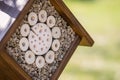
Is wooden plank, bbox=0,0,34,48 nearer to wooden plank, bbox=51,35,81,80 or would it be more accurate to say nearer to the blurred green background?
wooden plank, bbox=51,35,81,80

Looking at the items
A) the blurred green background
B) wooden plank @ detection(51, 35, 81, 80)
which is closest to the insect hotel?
wooden plank @ detection(51, 35, 81, 80)

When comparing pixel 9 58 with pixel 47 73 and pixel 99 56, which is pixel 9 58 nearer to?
pixel 47 73

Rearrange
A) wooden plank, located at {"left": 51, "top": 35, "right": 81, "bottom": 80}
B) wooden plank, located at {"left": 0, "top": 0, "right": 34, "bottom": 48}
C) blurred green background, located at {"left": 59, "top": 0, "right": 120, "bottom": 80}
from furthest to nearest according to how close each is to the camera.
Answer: blurred green background, located at {"left": 59, "top": 0, "right": 120, "bottom": 80}, wooden plank, located at {"left": 51, "top": 35, "right": 81, "bottom": 80}, wooden plank, located at {"left": 0, "top": 0, "right": 34, "bottom": 48}

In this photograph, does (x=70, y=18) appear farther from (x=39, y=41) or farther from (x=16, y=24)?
(x=16, y=24)

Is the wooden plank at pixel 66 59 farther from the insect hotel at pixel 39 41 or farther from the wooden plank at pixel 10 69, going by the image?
the wooden plank at pixel 10 69

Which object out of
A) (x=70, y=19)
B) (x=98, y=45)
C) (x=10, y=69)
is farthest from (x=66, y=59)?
(x=98, y=45)

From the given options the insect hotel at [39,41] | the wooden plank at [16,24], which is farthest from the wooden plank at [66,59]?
the wooden plank at [16,24]

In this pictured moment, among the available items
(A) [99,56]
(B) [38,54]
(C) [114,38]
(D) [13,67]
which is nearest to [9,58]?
(D) [13,67]
